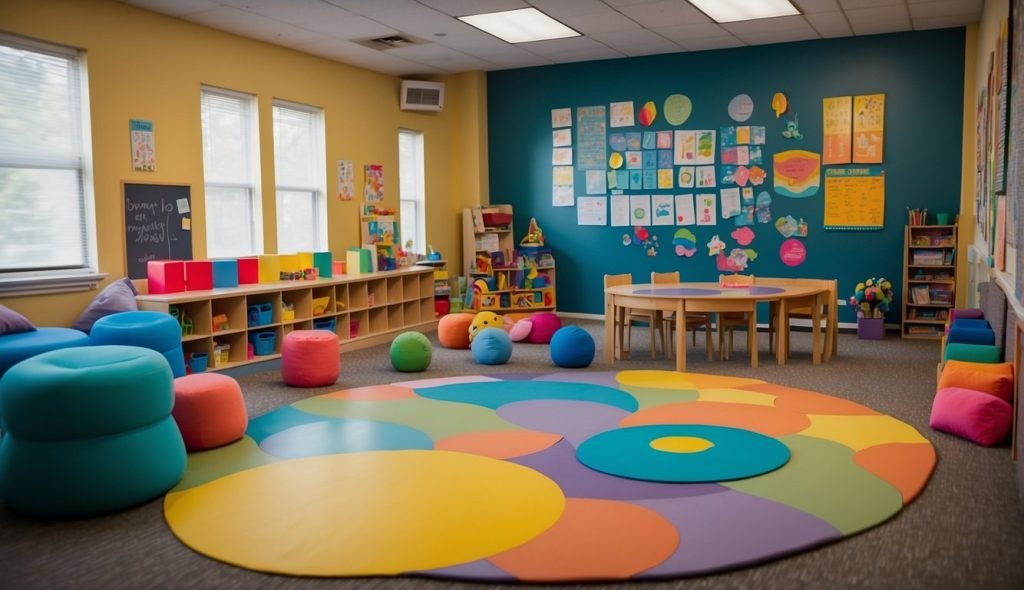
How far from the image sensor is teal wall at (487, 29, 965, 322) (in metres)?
8.63

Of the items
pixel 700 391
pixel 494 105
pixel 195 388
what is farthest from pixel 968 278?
pixel 195 388

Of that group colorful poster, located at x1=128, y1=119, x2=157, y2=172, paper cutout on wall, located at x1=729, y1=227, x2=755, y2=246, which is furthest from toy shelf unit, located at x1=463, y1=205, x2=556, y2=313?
colorful poster, located at x1=128, y1=119, x2=157, y2=172

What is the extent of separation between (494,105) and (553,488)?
303 inches

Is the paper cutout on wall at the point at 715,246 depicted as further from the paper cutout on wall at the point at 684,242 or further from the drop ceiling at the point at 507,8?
the drop ceiling at the point at 507,8

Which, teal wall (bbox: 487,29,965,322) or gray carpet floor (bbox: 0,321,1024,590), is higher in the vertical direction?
teal wall (bbox: 487,29,965,322)

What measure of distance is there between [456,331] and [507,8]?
303 centimetres

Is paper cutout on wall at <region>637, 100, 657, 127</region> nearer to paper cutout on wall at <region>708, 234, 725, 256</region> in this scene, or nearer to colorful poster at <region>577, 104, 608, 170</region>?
colorful poster at <region>577, 104, 608, 170</region>

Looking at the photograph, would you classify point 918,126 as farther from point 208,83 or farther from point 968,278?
point 208,83

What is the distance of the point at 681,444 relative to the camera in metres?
4.51

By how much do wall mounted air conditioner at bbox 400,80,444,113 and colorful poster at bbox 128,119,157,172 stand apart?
360cm

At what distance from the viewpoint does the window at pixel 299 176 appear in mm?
8383

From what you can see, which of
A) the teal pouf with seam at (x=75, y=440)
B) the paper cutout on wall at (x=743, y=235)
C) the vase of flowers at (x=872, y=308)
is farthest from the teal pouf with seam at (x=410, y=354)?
the vase of flowers at (x=872, y=308)

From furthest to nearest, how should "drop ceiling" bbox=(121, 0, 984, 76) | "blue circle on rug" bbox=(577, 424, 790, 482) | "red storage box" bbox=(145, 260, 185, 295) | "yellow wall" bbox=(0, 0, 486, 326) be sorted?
"drop ceiling" bbox=(121, 0, 984, 76) → "red storage box" bbox=(145, 260, 185, 295) → "yellow wall" bbox=(0, 0, 486, 326) → "blue circle on rug" bbox=(577, 424, 790, 482)

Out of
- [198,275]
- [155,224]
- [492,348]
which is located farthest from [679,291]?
[155,224]
